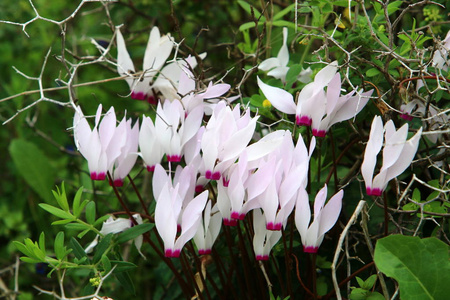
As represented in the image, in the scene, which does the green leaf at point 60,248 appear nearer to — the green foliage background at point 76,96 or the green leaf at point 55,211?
the green leaf at point 55,211

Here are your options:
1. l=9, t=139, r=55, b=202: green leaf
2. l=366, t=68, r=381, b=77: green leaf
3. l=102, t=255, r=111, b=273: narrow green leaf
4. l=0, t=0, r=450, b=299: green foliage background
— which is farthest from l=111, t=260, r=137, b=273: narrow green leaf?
l=9, t=139, r=55, b=202: green leaf

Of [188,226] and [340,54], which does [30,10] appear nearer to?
[340,54]

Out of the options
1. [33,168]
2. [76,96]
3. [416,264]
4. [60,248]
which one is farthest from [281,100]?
[33,168]

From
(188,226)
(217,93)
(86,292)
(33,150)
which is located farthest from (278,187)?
(33,150)

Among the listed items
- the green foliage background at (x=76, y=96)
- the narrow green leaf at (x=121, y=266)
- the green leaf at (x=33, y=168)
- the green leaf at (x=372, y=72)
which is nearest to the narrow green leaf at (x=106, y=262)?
the narrow green leaf at (x=121, y=266)

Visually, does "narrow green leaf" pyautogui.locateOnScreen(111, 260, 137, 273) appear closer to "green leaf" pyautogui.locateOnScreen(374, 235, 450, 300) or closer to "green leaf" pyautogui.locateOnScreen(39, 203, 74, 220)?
"green leaf" pyautogui.locateOnScreen(39, 203, 74, 220)

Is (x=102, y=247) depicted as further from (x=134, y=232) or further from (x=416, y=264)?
(x=416, y=264)
